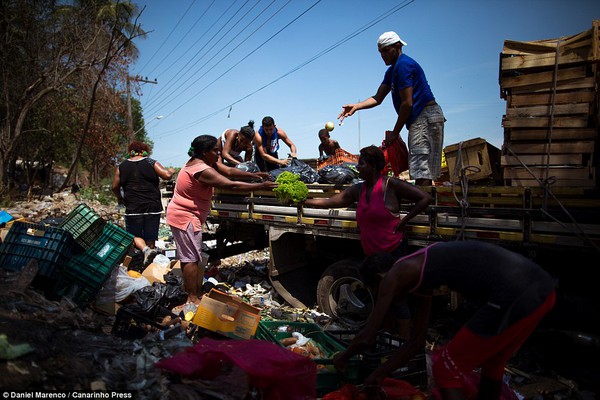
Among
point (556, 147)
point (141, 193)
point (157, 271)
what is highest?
point (556, 147)

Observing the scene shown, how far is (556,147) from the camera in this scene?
3965 millimetres

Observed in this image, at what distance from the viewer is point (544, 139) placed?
4051mm

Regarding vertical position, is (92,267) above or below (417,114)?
below

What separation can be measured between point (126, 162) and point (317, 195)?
3289 millimetres

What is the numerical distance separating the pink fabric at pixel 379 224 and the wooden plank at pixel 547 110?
4.99 feet

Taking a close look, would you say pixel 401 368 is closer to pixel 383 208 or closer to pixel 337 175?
pixel 383 208

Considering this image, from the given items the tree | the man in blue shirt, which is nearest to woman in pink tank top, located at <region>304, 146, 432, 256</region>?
the man in blue shirt

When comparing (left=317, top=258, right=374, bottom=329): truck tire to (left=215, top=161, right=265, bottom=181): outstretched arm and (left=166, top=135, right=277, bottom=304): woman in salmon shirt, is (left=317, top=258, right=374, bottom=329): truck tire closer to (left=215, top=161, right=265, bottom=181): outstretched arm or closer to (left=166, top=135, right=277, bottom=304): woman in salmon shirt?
(left=166, top=135, right=277, bottom=304): woman in salmon shirt

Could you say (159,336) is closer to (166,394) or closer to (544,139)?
(166,394)

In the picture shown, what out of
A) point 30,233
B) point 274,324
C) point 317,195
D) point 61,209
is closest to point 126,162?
point 30,233

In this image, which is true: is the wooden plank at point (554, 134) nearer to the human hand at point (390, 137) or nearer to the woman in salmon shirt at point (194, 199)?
the human hand at point (390, 137)

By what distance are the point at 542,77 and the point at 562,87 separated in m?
0.21

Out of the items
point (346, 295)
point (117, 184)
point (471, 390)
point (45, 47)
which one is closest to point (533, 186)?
point (471, 390)

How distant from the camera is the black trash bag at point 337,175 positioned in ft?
16.5
